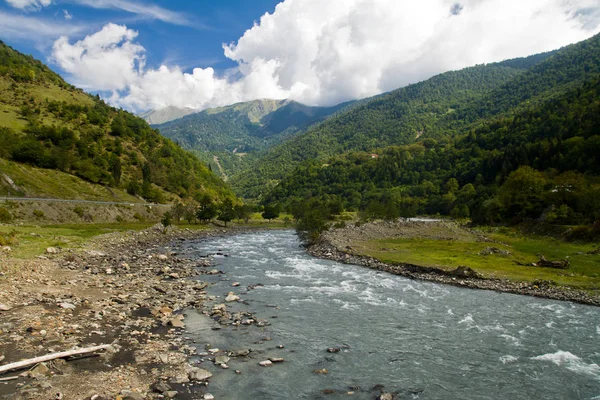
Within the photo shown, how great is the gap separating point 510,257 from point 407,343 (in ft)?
126

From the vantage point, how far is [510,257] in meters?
51.5

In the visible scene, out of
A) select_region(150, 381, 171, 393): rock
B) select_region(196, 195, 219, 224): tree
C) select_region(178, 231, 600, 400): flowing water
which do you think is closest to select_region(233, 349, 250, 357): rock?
select_region(178, 231, 600, 400): flowing water

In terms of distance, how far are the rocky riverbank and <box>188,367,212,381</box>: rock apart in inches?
1.7

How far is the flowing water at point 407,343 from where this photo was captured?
1662 centimetres

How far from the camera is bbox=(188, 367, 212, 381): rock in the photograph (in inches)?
619

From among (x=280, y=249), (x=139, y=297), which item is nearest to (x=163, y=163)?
(x=280, y=249)

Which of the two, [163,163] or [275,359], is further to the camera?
[163,163]

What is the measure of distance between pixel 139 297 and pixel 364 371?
18549mm

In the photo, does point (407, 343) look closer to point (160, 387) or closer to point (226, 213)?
point (160, 387)

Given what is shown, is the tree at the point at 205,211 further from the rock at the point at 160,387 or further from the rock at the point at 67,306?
the rock at the point at 160,387

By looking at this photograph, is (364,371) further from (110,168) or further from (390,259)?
(110,168)

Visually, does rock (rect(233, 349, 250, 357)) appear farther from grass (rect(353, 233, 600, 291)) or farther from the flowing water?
grass (rect(353, 233, 600, 291))

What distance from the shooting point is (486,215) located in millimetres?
107375

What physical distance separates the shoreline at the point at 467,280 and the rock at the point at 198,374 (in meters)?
30.9
